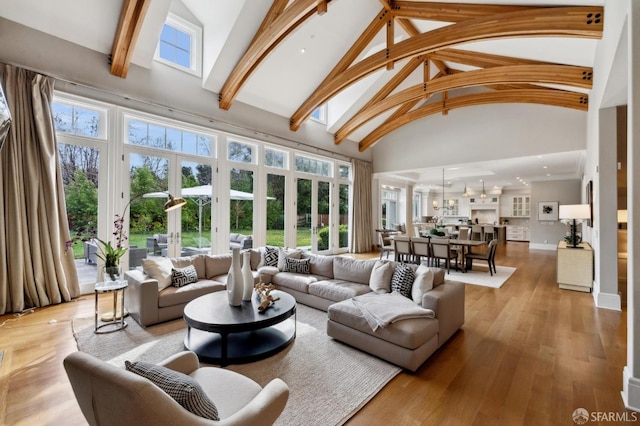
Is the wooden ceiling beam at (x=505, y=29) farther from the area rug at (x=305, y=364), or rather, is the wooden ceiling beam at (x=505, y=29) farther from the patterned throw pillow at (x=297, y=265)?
the area rug at (x=305, y=364)

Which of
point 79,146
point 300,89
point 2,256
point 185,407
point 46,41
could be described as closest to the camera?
point 185,407

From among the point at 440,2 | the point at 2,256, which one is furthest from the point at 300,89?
the point at 2,256

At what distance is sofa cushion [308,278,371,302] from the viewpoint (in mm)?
3652

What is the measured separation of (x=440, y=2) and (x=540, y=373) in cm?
542

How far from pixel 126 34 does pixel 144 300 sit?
3.99 metres

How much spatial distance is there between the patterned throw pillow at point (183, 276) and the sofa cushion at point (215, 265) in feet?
1.15

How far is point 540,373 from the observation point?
2.46m

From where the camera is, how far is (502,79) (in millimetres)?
5602

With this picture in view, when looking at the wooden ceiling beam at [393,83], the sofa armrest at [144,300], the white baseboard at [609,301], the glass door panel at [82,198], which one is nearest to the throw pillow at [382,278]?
the sofa armrest at [144,300]

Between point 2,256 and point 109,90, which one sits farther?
point 109,90

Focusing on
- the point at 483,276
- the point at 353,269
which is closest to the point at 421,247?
the point at 483,276

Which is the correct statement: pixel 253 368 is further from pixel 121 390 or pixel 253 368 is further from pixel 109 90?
pixel 109 90

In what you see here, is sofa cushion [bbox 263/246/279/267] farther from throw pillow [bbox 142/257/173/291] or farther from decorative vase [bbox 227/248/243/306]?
decorative vase [bbox 227/248/243/306]

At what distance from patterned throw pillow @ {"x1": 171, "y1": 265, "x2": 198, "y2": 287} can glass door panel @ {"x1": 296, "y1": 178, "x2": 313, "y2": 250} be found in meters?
4.16
